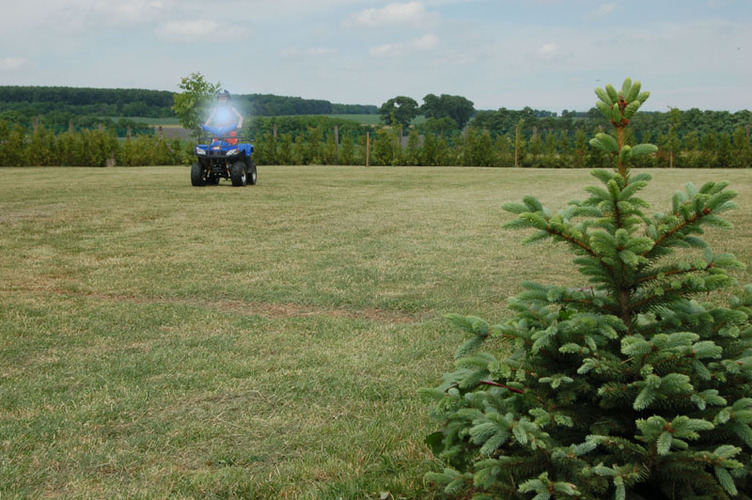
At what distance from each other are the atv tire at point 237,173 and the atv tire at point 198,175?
0.76 metres

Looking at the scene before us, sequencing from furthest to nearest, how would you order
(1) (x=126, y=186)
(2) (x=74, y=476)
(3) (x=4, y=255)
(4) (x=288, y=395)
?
(1) (x=126, y=186) < (3) (x=4, y=255) < (4) (x=288, y=395) < (2) (x=74, y=476)

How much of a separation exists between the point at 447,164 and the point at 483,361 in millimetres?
27731

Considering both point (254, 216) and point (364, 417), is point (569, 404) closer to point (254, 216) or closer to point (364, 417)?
point (364, 417)

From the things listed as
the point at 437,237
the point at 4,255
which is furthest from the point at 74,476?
the point at 437,237

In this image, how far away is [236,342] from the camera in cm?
458

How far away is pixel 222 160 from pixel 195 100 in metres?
14.4

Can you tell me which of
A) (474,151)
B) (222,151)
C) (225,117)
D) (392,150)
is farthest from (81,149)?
(474,151)

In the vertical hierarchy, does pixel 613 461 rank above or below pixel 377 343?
above

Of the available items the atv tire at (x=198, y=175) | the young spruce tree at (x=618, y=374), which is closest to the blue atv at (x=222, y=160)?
the atv tire at (x=198, y=175)

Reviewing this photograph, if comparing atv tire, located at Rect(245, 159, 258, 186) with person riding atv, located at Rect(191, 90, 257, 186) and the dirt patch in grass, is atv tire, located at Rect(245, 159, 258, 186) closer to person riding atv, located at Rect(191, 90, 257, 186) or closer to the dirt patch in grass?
person riding atv, located at Rect(191, 90, 257, 186)

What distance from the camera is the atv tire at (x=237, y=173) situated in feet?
49.2

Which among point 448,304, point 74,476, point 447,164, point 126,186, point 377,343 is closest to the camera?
point 74,476

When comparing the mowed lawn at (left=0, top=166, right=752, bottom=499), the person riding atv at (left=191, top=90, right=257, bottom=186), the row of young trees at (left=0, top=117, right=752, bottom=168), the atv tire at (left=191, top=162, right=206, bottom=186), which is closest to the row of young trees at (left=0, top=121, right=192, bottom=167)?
the row of young trees at (left=0, top=117, right=752, bottom=168)

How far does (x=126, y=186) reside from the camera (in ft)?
53.1
